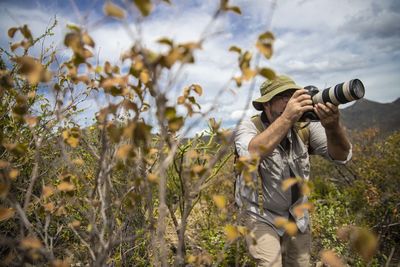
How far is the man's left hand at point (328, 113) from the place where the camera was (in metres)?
2.01

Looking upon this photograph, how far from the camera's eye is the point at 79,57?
0.94 meters

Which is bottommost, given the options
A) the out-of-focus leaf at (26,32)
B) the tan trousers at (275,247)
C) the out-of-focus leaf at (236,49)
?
the tan trousers at (275,247)

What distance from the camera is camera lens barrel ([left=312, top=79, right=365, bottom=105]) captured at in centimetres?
188

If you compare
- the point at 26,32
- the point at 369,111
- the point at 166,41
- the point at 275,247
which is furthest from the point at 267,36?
the point at 369,111

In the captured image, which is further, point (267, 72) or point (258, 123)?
point (258, 123)

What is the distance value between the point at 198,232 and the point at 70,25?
380 centimetres

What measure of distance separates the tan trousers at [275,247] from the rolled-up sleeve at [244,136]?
1.67 feet

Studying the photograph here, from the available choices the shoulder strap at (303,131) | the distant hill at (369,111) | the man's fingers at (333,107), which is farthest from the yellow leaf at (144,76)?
the distant hill at (369,111)

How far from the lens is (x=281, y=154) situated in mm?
2158

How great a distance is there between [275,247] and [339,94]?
1.10 m

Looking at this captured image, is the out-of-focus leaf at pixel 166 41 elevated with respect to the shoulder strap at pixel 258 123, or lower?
lower

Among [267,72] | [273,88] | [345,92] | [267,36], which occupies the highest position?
[273,88]

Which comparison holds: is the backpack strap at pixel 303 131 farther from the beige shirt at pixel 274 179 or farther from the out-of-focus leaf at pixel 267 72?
the out-of-focus leaf at pixel 267 72

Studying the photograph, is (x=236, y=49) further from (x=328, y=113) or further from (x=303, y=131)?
(x=303, y=131)
